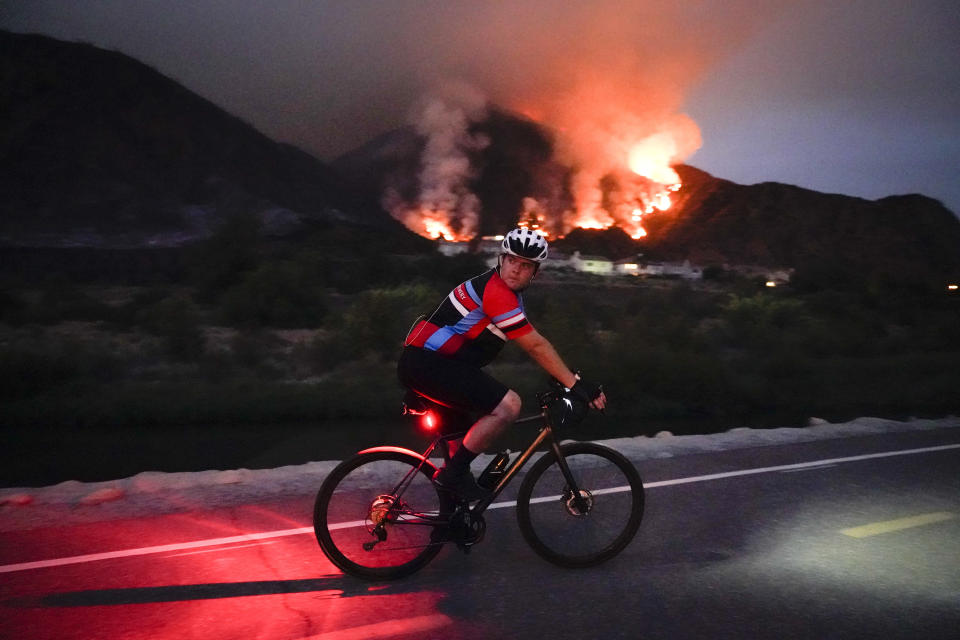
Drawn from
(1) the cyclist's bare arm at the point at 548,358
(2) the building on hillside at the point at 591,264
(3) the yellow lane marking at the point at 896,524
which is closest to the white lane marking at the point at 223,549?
(1) the cyclist's bare arm at the point at 548,358

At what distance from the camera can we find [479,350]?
15.6 ft

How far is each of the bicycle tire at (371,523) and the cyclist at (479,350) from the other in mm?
318

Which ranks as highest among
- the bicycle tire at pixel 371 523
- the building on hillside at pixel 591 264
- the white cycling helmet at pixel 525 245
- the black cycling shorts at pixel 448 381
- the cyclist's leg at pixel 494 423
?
the building on hillside at pixel 591 264

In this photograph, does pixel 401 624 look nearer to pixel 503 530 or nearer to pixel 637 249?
pixel 503 530

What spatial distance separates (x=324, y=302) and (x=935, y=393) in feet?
77.8

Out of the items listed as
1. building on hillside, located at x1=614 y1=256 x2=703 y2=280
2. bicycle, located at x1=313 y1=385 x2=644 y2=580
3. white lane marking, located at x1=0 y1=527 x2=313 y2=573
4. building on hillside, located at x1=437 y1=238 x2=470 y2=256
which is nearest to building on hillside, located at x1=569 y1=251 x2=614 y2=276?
building on hillside, located at x1=614 y1=256 x2=703 y2=280

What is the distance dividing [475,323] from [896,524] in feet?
13.3

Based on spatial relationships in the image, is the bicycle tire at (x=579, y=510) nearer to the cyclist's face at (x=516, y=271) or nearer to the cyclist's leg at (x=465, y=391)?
the cyclist's leg at (x=465, y=391)

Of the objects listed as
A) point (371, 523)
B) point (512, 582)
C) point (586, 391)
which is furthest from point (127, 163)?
point (586, 391)

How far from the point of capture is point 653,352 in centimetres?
1828

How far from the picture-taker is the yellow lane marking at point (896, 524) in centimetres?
604

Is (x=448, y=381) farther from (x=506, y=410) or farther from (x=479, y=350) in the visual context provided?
(x=506, y=410)

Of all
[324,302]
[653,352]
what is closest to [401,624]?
[653,352]

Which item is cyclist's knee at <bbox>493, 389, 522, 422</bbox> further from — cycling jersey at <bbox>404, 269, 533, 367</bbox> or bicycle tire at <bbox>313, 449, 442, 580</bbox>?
bicycle tire at <bbox>313, 449, 442, 580</bbox>
